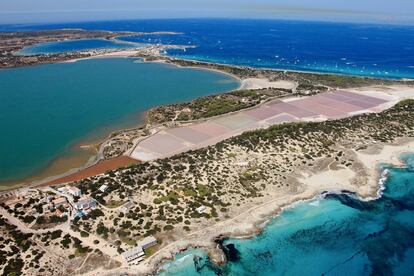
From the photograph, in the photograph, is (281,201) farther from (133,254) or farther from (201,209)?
(133,254)

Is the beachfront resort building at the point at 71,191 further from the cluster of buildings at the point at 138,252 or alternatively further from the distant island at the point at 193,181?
the cluster of buildings at the point at 138,252

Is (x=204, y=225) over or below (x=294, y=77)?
below

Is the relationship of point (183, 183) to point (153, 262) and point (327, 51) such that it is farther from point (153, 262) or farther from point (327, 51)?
point (327, 51)

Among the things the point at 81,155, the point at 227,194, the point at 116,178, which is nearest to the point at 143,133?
the point at 81,155

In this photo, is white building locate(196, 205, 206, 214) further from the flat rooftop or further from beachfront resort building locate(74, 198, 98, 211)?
the flat rooftop

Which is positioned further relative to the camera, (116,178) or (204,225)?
(116,178)

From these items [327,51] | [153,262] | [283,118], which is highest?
[327,51]

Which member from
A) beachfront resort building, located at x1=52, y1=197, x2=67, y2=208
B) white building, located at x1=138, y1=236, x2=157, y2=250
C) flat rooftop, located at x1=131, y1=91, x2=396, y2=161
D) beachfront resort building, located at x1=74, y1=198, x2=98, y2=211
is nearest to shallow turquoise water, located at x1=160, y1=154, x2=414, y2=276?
white building, located at x1=138, y1=236, x2=157, y2=250

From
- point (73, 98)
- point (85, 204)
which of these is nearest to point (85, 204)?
point (85, 204)

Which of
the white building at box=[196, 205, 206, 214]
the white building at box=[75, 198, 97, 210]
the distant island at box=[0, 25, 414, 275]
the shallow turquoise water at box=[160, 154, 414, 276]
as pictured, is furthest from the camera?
the white building at box=[196, 205, 206, 214]
